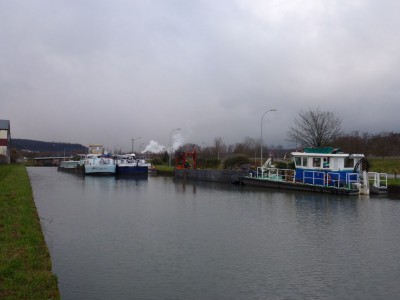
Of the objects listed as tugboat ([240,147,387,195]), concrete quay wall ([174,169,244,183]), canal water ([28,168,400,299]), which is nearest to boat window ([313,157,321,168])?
tugboat ([240,147,387,195])

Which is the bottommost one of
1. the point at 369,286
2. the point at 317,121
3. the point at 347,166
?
the point at 369,286

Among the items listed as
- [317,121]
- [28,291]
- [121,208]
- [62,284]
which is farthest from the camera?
[317,121]

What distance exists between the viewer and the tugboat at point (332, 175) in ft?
113

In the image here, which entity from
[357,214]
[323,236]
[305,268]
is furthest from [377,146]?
[305,268]

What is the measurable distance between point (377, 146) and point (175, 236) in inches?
2725

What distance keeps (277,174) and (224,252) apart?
28022 millimetres

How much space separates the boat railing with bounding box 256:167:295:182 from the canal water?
15894 mm

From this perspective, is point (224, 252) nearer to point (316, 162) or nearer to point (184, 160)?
point (316, 162)

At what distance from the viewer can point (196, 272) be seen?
39.2ft

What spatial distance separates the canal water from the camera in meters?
10.7

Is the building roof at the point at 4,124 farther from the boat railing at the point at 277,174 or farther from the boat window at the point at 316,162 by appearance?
the boat window at the point at 316,162

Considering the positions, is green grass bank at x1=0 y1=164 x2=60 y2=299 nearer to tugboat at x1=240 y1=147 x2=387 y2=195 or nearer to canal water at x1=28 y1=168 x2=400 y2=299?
canal water at x1=28 y1=168 x2=400 y2=299

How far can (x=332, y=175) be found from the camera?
3675 cm

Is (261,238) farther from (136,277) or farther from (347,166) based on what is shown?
(347,166)
